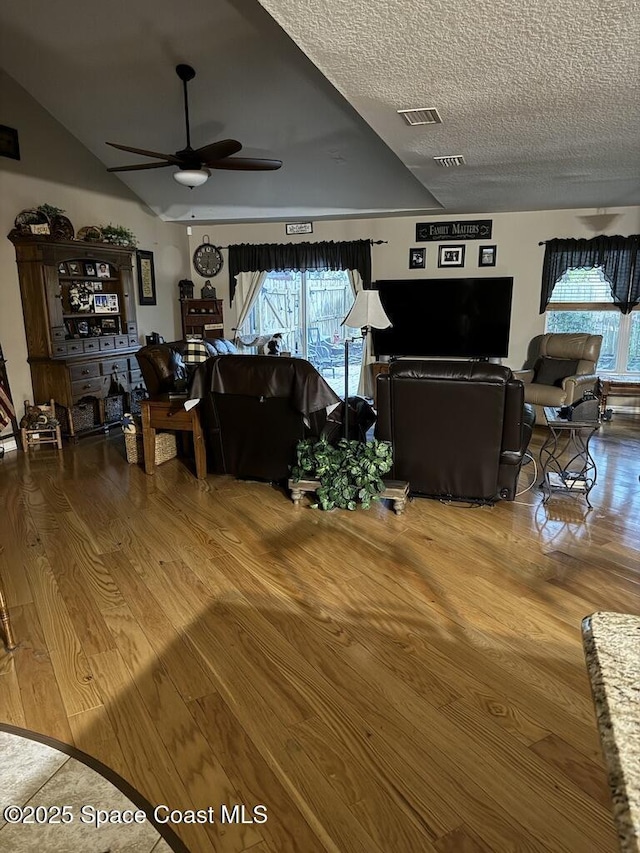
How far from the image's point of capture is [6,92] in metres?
5.34

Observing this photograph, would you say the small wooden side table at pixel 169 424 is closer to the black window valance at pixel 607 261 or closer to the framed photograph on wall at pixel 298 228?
the framed photograph on wall at pixel 298 228

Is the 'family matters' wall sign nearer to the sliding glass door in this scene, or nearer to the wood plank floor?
the sliding glass door

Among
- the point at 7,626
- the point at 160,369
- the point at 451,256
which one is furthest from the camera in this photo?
the point at 451,256

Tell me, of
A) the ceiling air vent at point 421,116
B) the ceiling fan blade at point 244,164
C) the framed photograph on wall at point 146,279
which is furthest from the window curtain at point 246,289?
the ceiling air vent at point 421,116

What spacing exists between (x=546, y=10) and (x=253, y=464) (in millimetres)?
3180

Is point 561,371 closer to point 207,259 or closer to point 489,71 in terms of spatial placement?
point 489,71

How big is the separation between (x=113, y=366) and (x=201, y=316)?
207 centimetres

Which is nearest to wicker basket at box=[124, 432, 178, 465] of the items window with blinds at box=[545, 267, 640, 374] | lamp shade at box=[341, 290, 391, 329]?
lamp shade at box=[341, 290, 391, 329]

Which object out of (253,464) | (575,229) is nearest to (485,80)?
(253,464)

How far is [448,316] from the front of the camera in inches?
285

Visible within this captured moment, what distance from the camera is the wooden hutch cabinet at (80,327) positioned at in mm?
5492

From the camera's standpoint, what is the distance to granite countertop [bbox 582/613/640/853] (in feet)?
1.80

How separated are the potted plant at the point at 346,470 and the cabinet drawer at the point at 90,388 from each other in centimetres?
299

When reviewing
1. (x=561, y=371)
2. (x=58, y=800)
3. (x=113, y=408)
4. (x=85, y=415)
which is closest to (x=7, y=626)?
(x=58, y=800)
